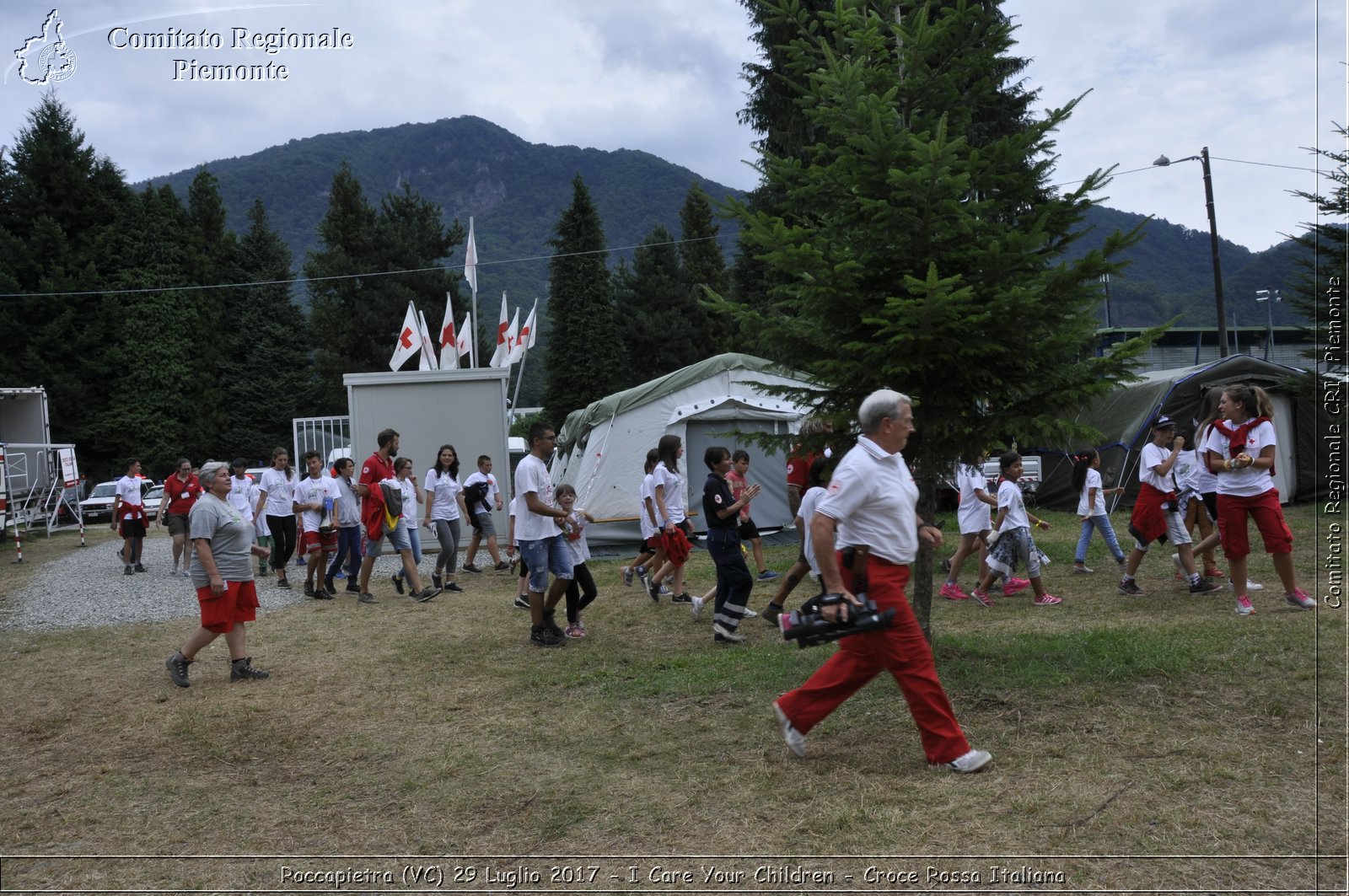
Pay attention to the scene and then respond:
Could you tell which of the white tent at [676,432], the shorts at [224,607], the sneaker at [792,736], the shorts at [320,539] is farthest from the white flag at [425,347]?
the sneaker at [792,736]

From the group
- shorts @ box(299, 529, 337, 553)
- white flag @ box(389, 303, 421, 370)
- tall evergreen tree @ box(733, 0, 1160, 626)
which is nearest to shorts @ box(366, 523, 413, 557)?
shorts @ box(299, 529, 337, 553)

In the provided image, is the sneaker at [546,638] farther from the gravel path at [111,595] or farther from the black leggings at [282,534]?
the black leggings at [282,534]

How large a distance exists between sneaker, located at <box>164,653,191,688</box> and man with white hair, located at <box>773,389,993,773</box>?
5.14 metres

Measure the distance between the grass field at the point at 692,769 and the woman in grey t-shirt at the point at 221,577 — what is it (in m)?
0.30

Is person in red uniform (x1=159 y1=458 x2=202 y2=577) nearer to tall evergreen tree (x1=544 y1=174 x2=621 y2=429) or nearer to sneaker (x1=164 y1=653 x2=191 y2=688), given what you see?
sneaker (x1=164 y1=653 x2=191 y2=688)

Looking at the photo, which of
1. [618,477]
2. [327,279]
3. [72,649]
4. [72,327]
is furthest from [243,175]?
[72,649]

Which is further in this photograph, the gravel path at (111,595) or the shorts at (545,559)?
the gravel path at (111,595)

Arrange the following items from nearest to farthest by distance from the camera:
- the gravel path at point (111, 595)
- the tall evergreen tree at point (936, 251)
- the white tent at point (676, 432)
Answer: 1. the tall evergreen tree at point (936, 251)
2. the gravel path at point (111, 595)
3. the white tent at point (676, 432)

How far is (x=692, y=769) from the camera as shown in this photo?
501 centimetres

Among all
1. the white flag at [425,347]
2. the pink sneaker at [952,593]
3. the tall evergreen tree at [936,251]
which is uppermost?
the white flag at [425,347]

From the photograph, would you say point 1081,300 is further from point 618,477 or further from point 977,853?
point 618,477

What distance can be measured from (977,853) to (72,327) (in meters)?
43.3

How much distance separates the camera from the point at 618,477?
53.8 feet

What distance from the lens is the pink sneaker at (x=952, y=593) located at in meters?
10.3
